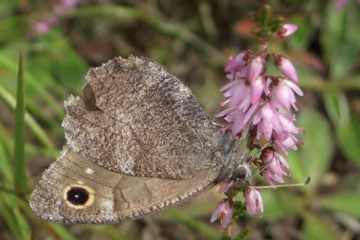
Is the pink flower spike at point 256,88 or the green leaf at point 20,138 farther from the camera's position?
the green leaf at point 20,138

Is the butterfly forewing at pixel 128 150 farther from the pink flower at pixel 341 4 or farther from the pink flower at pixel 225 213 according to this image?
the pink flower at pixel 341 4

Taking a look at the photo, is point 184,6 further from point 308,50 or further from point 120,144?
point 120,144

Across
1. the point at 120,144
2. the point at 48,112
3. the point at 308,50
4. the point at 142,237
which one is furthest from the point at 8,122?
the point at 120,144

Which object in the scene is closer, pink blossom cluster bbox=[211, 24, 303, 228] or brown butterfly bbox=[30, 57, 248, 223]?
pink blossom cluster bbox=[211, 24, 303, 228]

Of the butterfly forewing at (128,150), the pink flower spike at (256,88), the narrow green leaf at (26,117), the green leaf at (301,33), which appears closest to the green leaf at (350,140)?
the green leaf at (301,33)

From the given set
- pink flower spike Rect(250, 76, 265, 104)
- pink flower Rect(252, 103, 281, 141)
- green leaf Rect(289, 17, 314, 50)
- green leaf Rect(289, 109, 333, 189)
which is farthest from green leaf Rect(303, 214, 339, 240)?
pink flower spike Rect(250, 76, 265, 104)

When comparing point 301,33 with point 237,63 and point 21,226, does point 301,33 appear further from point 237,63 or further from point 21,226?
point 237,63

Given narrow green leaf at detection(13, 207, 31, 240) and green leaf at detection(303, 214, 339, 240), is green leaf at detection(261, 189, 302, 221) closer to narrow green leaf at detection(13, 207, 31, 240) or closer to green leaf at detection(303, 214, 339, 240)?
green leaf at detection(303, 214, 339, 240)
